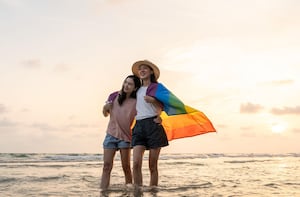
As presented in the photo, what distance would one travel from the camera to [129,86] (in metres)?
6.82

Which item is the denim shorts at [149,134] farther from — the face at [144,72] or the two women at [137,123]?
the face at [144,72]

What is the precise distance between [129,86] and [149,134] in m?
0.81

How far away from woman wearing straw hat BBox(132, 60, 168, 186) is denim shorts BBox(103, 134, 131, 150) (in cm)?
22

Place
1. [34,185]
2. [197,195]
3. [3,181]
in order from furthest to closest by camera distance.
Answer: [3,181] → [34,185] → [197,195]

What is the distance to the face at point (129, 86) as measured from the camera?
22.4ft

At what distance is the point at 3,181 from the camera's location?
9031 mm

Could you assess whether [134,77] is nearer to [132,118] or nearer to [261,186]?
[132,118]

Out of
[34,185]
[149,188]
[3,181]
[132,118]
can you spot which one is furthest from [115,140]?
[3,181]

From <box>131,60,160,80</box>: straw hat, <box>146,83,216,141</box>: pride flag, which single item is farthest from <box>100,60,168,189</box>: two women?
<box>146,83,216,141</box>: pride flag

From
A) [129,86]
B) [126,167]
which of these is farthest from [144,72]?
[126,167]

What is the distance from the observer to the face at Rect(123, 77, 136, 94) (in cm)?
682

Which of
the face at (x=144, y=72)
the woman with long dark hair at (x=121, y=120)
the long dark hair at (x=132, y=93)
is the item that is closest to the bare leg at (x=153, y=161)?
the woman with long dark hair at (x=121, y=120)

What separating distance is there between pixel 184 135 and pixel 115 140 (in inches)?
45.3

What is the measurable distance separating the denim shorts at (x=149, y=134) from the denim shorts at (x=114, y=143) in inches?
10.9
